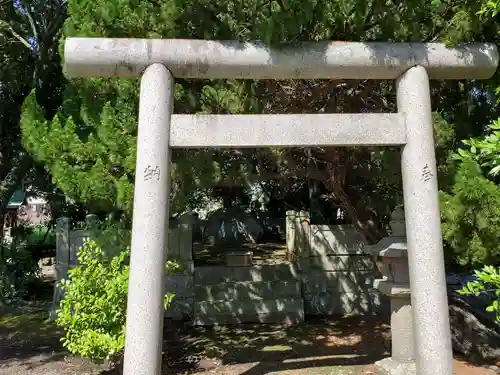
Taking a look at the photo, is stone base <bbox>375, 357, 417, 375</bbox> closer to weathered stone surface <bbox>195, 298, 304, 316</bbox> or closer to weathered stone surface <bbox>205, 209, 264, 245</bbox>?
weathered stone surface <bbox>195, 298, 304, 316</bbox>

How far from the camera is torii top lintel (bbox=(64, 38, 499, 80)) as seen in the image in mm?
3863

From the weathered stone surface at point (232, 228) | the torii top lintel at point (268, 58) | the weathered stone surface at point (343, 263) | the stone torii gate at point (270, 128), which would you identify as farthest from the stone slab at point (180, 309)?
the weathered stone surface at point (232, 228)

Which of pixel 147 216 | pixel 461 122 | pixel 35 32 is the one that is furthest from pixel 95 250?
pixel 35 32

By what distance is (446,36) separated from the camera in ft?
13.6

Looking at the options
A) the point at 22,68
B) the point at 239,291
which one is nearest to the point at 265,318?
the point at 239,291

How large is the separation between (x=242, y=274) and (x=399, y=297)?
4276 millimetres

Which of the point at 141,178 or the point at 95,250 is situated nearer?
the point at 141,178

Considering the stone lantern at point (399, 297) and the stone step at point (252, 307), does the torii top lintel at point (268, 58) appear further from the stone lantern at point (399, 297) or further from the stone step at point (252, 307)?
the stone step at point (252, 307)

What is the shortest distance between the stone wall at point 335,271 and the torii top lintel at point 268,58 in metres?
5.04

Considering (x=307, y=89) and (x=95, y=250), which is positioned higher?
(x=307, y=89)

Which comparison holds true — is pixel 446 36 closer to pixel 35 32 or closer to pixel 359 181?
pixel 359 181

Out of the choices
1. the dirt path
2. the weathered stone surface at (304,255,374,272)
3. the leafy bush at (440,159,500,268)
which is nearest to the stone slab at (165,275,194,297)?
the dirt path

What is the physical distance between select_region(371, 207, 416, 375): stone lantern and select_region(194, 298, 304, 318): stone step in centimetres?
356

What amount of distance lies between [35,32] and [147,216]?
7.51 metres
